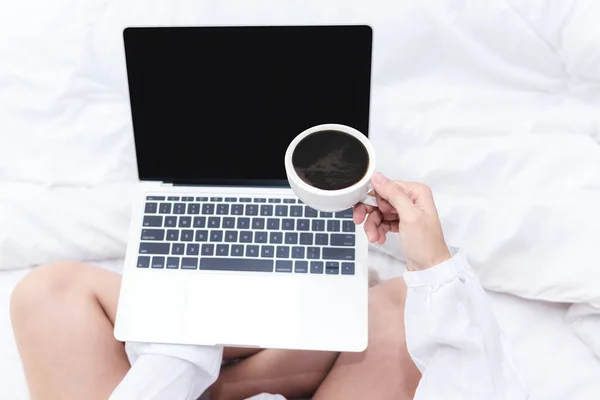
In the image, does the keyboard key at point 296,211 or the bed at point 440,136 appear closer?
the keyboard key at point 296,211

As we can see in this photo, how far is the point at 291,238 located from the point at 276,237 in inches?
1.0

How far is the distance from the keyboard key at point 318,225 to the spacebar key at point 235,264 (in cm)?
9

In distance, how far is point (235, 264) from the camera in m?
0.99

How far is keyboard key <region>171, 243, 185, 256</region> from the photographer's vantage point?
1001 mm

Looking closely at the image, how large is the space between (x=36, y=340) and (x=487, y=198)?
0.83 meters

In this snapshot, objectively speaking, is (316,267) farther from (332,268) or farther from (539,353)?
(539,353)

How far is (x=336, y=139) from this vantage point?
2.53 feet

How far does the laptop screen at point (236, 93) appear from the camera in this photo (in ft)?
3.16

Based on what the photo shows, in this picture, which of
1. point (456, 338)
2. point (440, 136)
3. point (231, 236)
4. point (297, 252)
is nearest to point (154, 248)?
point (231, 236)

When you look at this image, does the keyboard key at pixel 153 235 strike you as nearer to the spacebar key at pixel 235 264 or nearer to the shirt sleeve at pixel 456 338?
the spacebar key at pixel 235 264

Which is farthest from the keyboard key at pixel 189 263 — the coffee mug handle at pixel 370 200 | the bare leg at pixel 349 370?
the coffee mug handle at pixel 370 200

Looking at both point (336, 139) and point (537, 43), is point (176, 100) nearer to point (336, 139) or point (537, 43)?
point (336, 139)

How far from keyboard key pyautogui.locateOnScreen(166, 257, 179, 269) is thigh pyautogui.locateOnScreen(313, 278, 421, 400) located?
A: 0.31 meters

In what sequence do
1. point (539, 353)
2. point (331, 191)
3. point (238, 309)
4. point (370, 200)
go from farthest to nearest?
point (539, 353), point (238, 309), point (370, 200), point (331, 191)
